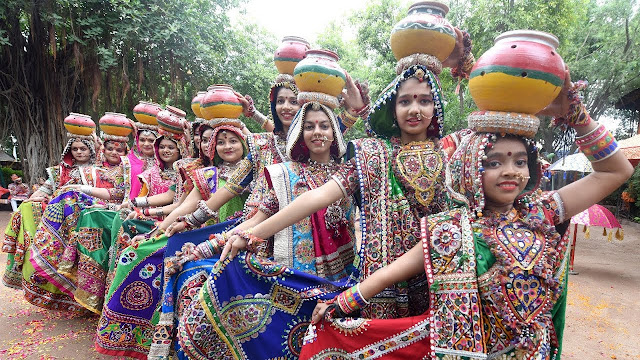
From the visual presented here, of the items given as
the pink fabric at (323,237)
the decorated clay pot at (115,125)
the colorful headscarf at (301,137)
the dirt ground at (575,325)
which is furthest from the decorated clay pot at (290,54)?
the dirt ground at (575,325)

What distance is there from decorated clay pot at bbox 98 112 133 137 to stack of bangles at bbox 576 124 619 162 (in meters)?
5.44

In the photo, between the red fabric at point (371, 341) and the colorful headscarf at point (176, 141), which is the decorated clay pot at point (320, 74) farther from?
the colorful headscarf at point (176, 141)

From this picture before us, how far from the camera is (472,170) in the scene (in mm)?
1631

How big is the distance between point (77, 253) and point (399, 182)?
14.9 feet

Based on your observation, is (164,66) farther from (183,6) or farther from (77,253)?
(77,253)

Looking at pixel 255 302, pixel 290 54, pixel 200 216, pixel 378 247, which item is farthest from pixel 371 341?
pixel 290 54

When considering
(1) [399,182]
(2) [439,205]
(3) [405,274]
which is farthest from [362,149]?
(3) [405,274]

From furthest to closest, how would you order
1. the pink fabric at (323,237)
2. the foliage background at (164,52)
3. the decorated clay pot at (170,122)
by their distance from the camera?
the foliage background at (164,52), the decorated clay pot at (170,122), the pink fabric at (323,237)

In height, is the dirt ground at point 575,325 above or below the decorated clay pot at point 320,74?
below

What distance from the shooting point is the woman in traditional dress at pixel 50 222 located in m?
4.88

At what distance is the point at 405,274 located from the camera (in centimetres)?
170

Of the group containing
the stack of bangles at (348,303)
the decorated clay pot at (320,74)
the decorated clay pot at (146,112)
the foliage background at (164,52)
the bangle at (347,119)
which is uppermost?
the foliage background at (164,52)

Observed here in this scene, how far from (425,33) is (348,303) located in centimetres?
138

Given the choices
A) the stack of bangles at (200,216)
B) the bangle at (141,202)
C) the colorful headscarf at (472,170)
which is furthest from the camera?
the bangle at (141,202)
